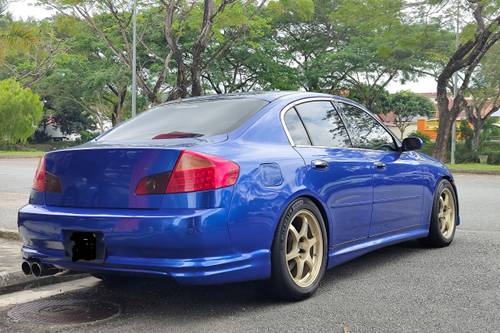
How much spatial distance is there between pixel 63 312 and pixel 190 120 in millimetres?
1624

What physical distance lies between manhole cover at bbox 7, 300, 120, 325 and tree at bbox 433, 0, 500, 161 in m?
19.0

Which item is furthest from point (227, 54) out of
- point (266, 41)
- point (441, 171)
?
point (441, 171)

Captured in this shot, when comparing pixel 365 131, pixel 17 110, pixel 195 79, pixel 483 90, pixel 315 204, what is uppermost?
pixel 483 90

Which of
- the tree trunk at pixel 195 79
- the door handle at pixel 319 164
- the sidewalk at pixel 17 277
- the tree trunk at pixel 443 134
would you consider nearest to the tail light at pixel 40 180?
the sidewalk at pixel 17 277

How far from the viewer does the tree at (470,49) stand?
21188 millimetres

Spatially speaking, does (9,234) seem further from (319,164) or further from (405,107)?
(405,107)

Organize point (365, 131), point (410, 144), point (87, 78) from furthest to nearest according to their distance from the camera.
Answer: point (87, 78), point (410, 144), point (365, 131)

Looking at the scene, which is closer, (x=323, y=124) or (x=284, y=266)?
(x=284, y=266)

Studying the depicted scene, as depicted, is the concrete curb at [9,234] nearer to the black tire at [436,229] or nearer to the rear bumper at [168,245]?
the rear bumper at [168,245]

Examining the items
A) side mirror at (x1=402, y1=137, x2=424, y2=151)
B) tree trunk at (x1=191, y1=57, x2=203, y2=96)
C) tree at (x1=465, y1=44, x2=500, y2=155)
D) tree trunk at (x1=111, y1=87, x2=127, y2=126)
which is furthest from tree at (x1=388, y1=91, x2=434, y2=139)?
side mirror at (x1=402, y1=137, x2=424, y2=151)

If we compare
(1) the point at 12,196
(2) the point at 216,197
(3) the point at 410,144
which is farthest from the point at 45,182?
(1) the point at 12,196

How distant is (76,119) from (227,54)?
32.1 metres

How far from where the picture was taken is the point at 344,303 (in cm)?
428

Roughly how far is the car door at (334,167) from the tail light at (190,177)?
0.77 meters
